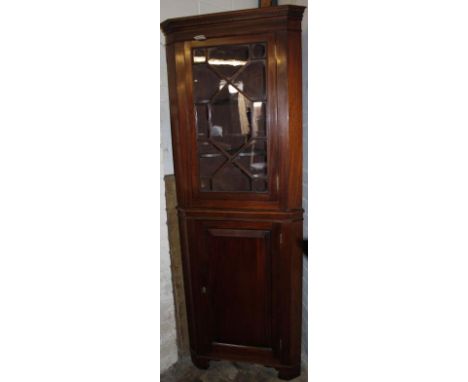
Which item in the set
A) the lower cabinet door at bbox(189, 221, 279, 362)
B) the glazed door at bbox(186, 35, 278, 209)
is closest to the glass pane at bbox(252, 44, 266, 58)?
the glazed door at bbox(186, 35, 278, 209)

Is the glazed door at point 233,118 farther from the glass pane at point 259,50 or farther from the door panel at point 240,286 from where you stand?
the door panel at point 240,286

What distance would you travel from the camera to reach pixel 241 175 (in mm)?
1359

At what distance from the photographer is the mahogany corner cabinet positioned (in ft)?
3.98

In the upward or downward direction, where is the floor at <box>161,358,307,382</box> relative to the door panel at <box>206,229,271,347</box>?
downward

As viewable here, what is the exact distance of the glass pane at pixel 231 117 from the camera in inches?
49.3

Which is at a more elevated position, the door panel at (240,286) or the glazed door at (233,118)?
the glazed door at (233,118)

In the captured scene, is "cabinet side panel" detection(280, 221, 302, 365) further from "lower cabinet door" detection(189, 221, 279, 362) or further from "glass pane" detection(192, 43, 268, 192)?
"glass pane" detection(192, 43, 268, 192)

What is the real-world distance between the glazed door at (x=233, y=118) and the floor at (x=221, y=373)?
3.29ft

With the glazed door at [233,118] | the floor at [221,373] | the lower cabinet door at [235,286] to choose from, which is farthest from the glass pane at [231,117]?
the floor at [221,373]
